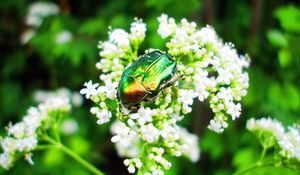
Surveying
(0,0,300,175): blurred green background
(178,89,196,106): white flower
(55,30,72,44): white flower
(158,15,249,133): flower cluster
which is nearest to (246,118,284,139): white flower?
(158,15,249,133): flower cluster

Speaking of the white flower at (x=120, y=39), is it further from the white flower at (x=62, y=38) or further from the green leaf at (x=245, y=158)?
the white flower at (x=62, y=38)

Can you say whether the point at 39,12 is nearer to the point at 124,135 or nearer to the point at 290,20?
the point at 290,20

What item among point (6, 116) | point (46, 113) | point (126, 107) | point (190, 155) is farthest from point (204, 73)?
point (6, 116)

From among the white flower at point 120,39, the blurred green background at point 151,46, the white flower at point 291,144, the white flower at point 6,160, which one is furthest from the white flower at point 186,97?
the blurred green background at point 151,46

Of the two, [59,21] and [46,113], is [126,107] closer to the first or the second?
[46,113]

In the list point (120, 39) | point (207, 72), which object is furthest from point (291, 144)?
point (120, 39)

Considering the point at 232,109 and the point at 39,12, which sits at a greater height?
the point at 39,12

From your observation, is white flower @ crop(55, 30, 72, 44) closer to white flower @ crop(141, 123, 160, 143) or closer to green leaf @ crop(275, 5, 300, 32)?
green leaf @ crop(275, 5, 300, 32)
